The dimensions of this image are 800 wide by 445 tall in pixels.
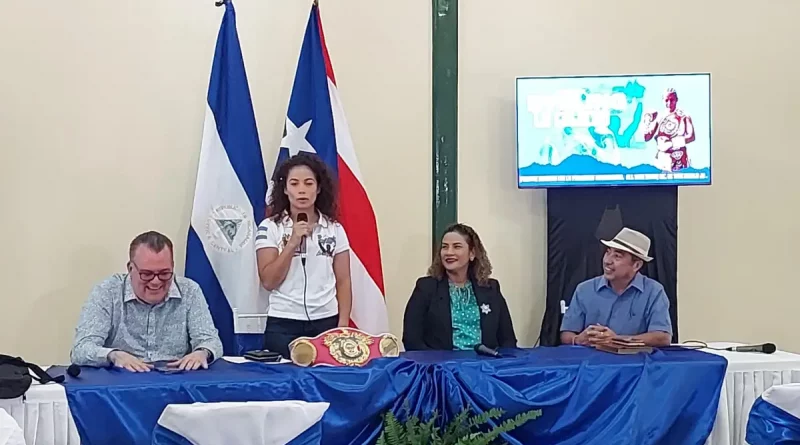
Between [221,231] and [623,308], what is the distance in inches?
67.7

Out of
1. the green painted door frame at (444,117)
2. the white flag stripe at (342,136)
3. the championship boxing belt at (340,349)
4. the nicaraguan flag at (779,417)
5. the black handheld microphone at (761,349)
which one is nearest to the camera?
the nicaraguan flag at (779,417)

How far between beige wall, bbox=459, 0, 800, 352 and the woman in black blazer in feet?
2.73

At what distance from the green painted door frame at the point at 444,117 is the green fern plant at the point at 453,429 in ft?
5.55

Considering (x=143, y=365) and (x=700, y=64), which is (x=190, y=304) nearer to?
(x=143, y=365)

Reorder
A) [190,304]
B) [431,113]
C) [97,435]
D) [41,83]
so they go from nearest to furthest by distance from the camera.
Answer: [97,435], [190,304], [41,83], [431,113]

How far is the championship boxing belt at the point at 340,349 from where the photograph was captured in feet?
9.01

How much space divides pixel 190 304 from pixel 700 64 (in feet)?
9.23

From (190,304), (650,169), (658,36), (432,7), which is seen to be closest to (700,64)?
(658,36)

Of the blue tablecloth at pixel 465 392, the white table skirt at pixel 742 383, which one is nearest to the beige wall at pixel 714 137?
the white table skirt at pixel 742 383

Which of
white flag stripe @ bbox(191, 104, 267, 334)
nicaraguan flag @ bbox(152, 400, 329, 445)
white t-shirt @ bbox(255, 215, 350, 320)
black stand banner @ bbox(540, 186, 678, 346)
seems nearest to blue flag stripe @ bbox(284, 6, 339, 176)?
white flag stripe @ bbox(191, 104, 267, 334)

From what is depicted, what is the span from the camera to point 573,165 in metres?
4.05

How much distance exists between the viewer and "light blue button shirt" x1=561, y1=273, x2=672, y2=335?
11.3ft

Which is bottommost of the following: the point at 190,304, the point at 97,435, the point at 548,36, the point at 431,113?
the point at 97,435

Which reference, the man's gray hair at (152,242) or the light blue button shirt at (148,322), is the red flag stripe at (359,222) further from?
the man's gray hair at (152,242)
